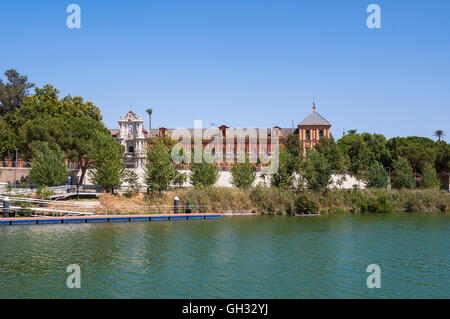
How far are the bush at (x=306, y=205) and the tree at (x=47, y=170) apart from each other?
1203 inches

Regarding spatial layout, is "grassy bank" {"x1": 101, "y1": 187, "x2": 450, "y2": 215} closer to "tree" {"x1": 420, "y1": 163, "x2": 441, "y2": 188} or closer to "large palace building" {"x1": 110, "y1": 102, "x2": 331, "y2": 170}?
"tree" {"x1": 420, "y1": 163, "x2": 441, "y2": 188}

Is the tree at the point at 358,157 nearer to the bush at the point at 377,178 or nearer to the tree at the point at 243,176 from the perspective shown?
the bush at the point at 377,178

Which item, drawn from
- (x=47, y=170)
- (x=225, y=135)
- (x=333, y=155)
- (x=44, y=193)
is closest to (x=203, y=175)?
(x=47, y=170)

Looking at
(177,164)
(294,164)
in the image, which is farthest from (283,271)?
(177,164)

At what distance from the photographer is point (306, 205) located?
57531 mm

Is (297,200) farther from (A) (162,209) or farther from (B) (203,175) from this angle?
(A) (162,209)

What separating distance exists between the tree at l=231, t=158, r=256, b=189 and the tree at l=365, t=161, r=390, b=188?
19135 mm

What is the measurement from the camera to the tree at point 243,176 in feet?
215

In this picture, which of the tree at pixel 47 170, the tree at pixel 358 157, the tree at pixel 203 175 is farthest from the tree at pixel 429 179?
the tree at pixel 47 170

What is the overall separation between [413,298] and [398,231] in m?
21.5

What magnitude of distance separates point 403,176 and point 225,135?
4123 centimetres

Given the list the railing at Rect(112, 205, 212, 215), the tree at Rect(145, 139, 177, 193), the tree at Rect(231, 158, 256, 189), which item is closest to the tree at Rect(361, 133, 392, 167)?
the tree at Rect(231, 158, 256, 189)

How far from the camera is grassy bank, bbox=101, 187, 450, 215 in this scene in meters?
56.6
